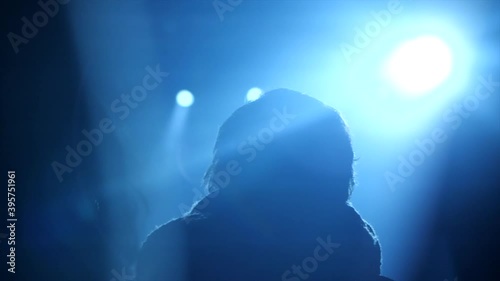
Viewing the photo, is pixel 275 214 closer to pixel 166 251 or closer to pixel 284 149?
pixel 284 149

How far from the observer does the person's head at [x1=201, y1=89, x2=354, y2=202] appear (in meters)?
6.31

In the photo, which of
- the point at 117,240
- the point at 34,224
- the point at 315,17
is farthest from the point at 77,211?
the point at 315,17

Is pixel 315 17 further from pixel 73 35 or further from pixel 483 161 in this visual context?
pixel 73 35

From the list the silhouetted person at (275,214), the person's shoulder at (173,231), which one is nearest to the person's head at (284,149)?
the silhouetted person at (275,214)

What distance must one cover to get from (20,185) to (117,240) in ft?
13.8

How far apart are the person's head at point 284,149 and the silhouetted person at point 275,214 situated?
20 millimetres

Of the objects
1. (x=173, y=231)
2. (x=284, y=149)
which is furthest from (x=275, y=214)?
(x=173, y=231)

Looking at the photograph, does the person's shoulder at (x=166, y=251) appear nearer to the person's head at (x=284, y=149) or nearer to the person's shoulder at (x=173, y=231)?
the person's shoulder at (x=173, y=231)

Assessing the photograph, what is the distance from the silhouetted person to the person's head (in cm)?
2

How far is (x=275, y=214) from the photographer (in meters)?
6.05

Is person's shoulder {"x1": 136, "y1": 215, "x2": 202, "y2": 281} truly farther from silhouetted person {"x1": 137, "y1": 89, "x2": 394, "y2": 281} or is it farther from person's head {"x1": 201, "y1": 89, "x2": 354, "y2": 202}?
person's head {"x1": 201, "y1": 89, "x2": 354, "y2": 202}

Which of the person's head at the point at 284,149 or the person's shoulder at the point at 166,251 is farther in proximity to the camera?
the person's head at the point at 284,149

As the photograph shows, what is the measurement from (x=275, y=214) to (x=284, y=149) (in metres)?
1.33

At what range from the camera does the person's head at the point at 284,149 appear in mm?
6309
